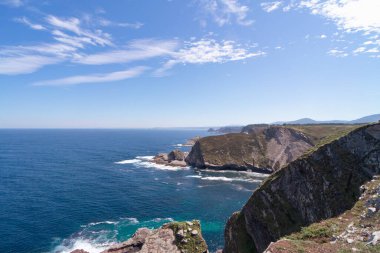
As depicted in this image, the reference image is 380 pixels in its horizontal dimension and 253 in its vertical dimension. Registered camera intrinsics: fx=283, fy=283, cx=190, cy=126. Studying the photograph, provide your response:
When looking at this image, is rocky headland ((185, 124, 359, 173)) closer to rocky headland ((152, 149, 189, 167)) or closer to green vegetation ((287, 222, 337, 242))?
rocky headland ((152, 149, 189, 167))

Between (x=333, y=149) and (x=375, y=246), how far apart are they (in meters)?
23.7

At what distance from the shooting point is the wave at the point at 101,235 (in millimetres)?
57250

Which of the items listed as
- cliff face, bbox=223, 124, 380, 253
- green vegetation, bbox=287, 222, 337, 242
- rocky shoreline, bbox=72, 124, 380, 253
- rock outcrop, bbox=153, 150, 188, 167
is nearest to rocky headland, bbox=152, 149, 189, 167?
rock outcrop, bbox=153, 150, 188, 167

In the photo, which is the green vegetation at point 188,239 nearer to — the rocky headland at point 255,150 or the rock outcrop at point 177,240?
the rock outcrop at point 177,240

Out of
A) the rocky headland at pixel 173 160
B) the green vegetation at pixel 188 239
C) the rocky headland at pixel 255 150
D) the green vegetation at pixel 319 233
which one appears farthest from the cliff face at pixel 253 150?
the green vegetation at pixel 319 233

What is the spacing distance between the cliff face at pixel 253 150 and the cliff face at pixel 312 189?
107 metres

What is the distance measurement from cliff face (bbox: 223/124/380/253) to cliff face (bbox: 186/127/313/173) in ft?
353

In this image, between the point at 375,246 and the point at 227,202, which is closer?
the point at 375,246

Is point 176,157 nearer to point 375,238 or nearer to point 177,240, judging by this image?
point 177,240

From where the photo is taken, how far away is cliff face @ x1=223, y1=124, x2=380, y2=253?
35281mm

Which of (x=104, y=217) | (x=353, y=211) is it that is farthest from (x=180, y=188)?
(x=353, y=211)

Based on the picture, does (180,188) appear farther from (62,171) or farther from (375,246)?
(375,246)

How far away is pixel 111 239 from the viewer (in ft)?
200

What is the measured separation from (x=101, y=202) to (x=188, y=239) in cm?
6041
